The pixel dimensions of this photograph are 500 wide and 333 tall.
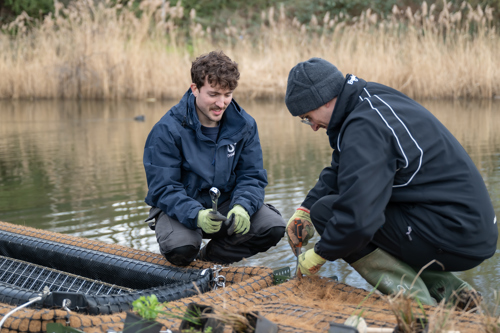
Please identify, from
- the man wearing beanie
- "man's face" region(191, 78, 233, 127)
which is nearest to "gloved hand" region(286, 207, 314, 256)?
the man wearing beanie

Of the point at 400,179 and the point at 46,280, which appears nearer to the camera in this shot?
the point at 400,179

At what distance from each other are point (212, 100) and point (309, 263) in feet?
3.30

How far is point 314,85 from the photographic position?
2.36 metres

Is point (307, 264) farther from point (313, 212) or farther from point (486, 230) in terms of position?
point (486, 230)

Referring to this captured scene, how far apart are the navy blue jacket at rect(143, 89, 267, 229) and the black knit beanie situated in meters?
0.73

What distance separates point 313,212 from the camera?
255 centimetres

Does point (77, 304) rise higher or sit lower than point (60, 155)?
higher

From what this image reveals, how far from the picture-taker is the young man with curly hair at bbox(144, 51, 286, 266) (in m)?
2.90

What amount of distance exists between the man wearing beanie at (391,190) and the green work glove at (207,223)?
0.50 m

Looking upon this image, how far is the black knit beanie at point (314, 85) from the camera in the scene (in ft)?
7.75

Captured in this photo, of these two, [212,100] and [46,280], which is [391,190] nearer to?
[212,100]

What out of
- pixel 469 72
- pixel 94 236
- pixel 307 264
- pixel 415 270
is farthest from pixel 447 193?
pixel 469 72

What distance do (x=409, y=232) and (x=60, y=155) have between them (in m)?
5.31

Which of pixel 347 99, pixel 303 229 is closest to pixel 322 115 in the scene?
pixel 347 99
